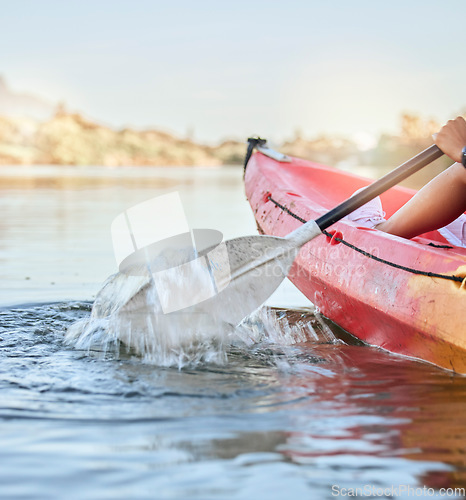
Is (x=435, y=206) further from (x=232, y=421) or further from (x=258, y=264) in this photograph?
(x=232, y=421)

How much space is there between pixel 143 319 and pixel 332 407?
993mm

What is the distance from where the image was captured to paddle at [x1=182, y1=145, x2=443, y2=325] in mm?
2949

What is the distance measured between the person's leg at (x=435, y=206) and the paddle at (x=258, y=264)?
15 centimetres

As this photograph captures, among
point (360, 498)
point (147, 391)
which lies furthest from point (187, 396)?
point (360, 498)

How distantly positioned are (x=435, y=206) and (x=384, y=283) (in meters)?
0.45

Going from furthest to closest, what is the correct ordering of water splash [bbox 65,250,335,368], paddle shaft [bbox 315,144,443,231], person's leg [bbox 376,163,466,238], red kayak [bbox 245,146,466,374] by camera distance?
1. paddle shaft [bbox 315,144,443,231]
2. person's leg [bbox 376,163,466,238]
3. water splash [bbox 65,250,335,368]
4. red kayak [bbox 245,146,466,374]

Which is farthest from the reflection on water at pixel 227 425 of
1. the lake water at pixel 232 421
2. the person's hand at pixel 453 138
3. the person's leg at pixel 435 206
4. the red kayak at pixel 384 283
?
the person's hand at pixel 453 138

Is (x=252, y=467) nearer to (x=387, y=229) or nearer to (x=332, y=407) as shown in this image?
(x=332, y=407)

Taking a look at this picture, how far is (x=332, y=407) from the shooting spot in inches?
88.7

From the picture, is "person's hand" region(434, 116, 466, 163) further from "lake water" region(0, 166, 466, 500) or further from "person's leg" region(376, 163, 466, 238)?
"lake water" region(0, 166, 466, 500)

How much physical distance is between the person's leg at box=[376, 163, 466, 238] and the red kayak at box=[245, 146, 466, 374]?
0.11 m

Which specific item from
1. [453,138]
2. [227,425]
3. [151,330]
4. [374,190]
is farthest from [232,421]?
[453,138]

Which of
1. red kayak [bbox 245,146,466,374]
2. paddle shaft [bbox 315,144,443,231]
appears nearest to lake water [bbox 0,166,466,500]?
red kayak [bbox 245,146,466,374]

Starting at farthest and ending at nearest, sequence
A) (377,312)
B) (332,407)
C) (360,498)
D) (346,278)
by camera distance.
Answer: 1. (346,278)
2. (377,312)
3. (332,407)
4. (360,498)
